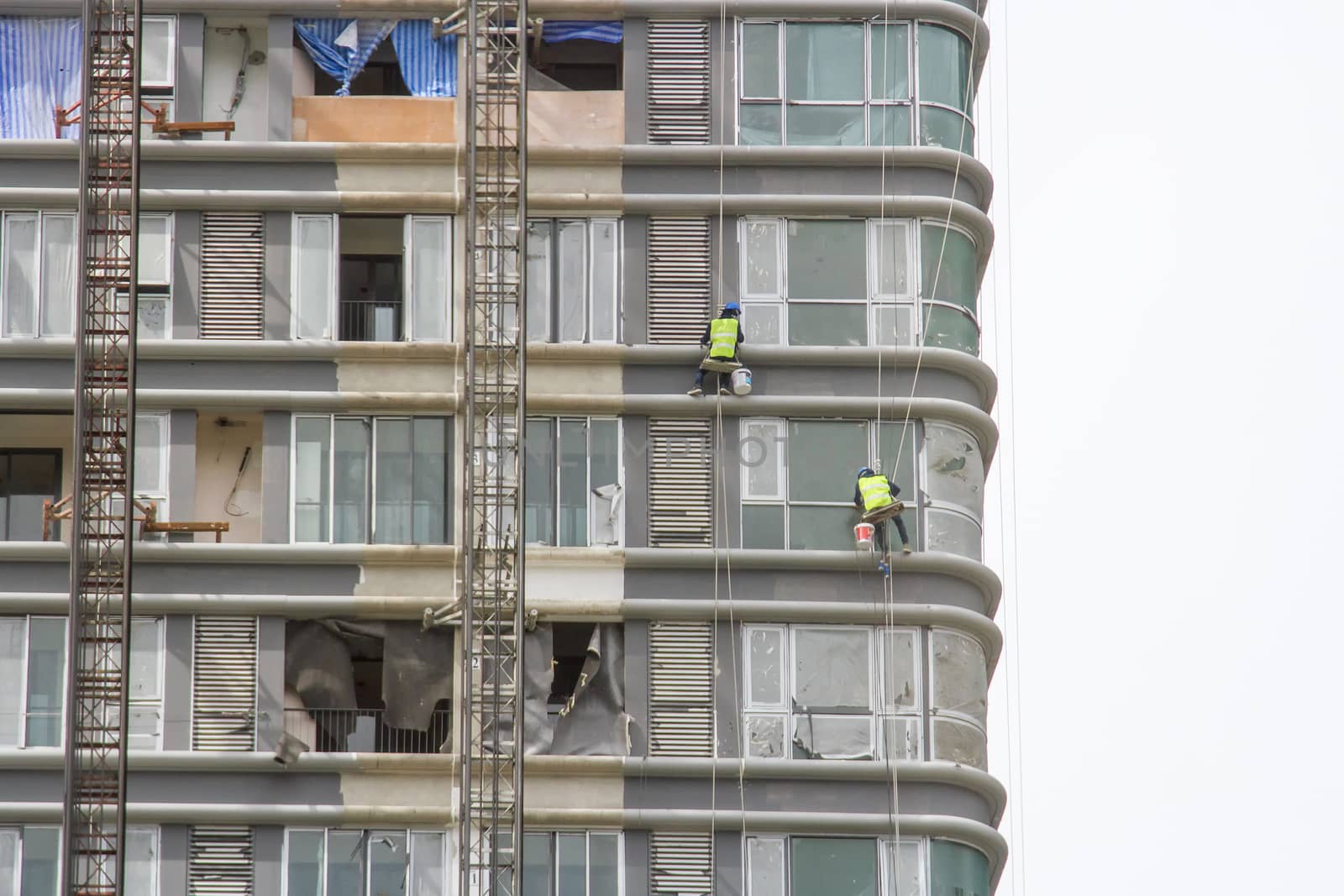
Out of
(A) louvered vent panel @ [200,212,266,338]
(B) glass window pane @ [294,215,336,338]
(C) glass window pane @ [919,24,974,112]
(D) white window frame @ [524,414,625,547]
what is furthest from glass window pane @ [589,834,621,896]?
(C) glass window pane @ [919,24,974,112]

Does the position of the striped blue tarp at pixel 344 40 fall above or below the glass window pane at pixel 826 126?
above

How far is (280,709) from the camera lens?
6144 centimetres

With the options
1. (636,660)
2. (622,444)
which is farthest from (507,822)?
(622,444)

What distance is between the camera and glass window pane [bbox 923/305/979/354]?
6388cm

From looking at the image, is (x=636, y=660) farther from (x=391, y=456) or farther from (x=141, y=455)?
(x=141, y=455)

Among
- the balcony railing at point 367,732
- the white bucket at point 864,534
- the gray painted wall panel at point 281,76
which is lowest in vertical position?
the balcony railing at point 367,732

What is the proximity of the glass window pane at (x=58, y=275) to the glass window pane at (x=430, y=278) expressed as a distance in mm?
6803

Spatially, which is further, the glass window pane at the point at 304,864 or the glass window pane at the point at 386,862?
the glass window pane at the point at 386,862

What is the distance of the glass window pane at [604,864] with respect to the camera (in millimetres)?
60562

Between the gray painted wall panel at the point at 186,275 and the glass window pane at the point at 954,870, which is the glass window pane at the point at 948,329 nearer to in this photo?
the glass window pane at the point at 954,870

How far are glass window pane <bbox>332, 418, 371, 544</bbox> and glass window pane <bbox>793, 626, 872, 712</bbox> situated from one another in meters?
8.91

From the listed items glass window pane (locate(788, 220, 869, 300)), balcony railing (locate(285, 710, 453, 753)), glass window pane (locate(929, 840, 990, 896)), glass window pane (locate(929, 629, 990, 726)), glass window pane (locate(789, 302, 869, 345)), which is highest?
glass window pane (locate(788, 220, 869, 300))

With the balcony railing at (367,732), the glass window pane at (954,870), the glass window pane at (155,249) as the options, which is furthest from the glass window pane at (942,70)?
the balcony railing at (367,732)

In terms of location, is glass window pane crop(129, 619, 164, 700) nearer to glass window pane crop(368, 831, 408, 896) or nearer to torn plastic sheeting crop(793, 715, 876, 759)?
glass window pane crop(368, 831, 408, 896)
